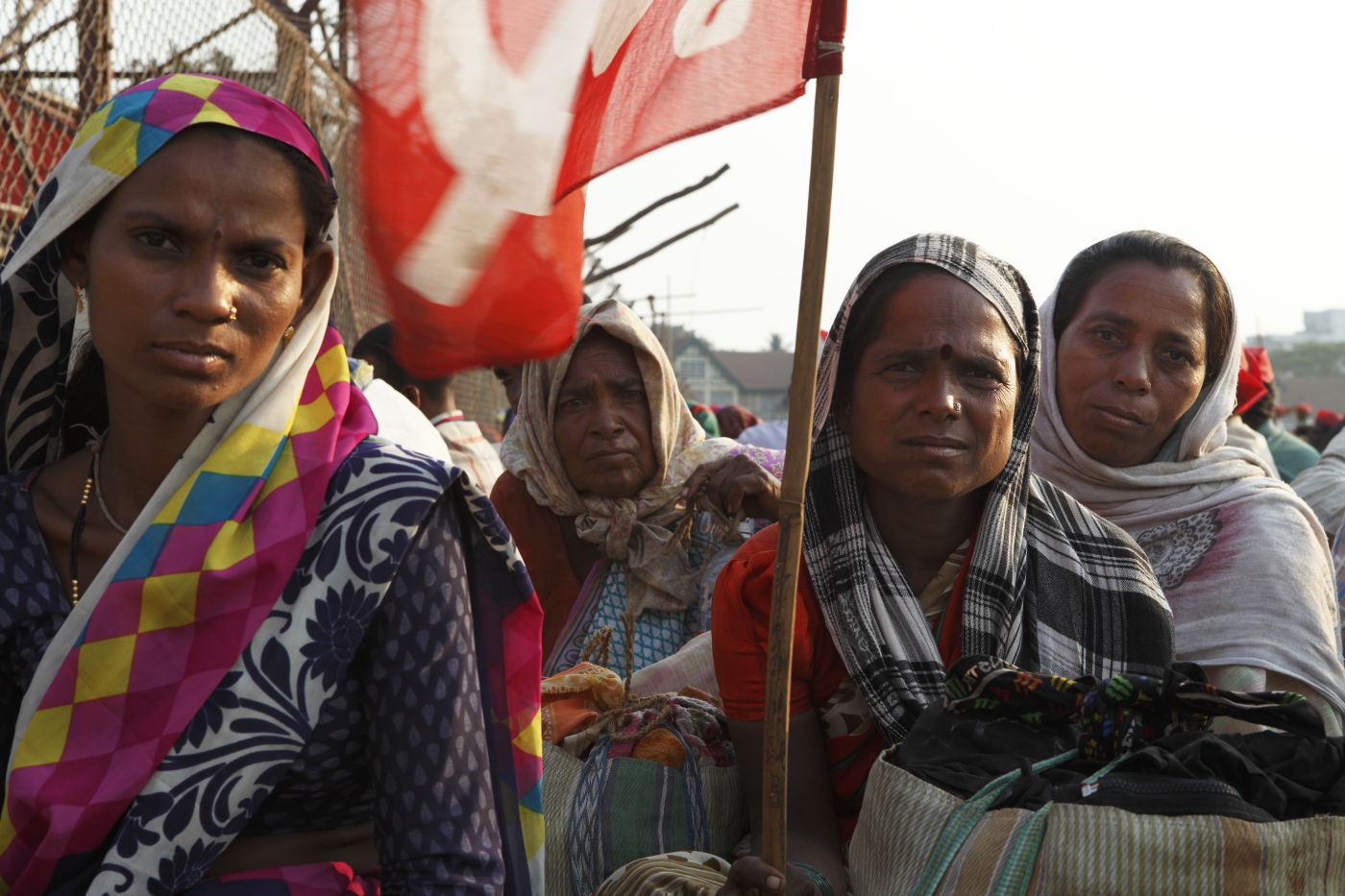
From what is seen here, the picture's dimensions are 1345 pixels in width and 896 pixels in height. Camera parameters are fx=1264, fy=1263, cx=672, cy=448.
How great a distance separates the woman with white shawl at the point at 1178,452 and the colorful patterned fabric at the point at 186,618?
1958mm

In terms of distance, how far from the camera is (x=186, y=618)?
1814 millimetres

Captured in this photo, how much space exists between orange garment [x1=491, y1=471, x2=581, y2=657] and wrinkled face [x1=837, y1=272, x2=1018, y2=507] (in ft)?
5.37

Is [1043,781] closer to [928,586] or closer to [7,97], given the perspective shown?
[928,586]

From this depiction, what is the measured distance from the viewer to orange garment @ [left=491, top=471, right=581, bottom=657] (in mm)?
4035

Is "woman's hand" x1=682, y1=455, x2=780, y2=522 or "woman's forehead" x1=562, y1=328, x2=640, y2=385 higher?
"woman's forehead" x1=562, y1=328, x2=640, y2=385

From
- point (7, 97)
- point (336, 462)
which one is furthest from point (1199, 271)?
point (7, 97)

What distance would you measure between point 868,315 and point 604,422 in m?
1.46

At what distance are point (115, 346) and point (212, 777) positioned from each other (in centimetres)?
65

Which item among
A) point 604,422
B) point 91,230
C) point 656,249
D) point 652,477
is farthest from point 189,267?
point 656,249

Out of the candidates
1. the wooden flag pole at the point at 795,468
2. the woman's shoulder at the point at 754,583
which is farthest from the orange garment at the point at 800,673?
the wooden flag pole at the point at 795,468

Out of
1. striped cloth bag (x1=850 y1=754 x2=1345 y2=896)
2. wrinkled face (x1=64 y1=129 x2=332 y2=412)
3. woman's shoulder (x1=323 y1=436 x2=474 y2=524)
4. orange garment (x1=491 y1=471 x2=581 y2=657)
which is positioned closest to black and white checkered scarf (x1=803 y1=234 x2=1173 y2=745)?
striped cloth bag (x1=850 y1=754 x2=1345 y2=896)

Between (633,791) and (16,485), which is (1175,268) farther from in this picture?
(16,485)

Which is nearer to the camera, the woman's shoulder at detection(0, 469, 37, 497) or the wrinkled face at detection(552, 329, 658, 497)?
the woman's shoulder at detection(0, 469, 37, 497)

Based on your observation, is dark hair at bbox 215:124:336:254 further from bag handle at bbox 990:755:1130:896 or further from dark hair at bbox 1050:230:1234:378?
dark hair at bbox 1050:230:1234:378
